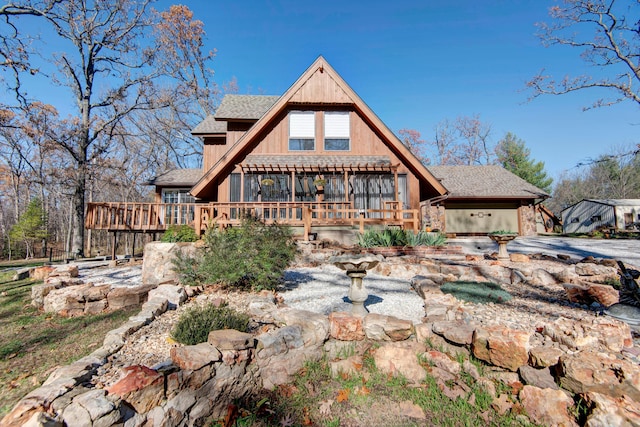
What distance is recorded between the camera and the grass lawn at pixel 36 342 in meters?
3.36

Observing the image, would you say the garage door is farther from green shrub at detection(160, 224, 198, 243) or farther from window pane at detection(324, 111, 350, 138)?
green shrub at detection(160, 224, 198, 243)

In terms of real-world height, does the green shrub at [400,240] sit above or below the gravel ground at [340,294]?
above

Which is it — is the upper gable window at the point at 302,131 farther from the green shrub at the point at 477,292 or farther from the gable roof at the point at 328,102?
the green shrub at the point at 477,292

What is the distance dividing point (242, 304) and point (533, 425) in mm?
4080

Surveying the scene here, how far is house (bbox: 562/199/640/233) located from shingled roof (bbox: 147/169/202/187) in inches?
1098

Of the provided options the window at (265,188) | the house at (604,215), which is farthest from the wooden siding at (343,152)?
the house at (604,215)

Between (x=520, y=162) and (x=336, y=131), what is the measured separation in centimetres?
2842

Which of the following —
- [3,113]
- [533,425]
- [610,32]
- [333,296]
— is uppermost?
[610,32]

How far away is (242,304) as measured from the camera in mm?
5152

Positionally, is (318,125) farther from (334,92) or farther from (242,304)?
(242,304)

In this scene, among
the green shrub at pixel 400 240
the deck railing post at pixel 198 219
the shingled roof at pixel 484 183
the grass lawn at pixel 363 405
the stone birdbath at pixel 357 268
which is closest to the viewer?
the grass lawn at pixel 363 405

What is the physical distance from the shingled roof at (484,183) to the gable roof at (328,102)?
6.68 metres

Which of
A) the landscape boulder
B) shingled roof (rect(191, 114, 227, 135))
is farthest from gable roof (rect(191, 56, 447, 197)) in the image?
the landscape boulder

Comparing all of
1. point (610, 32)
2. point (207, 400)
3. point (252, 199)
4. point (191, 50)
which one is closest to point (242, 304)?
point (207, 400)
